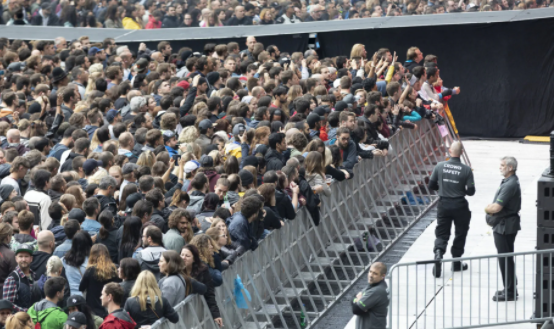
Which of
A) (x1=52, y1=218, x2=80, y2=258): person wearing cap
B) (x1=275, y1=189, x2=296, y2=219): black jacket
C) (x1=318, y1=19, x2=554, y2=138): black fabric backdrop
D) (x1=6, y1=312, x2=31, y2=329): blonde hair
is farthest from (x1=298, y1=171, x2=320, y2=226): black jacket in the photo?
(x1=318, y1=19, x2=554, y2=138): black fabric backdrop

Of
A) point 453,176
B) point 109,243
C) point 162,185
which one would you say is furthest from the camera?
point 453,176

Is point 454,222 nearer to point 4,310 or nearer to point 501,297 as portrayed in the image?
point 501,297

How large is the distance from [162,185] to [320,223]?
2.80 meters

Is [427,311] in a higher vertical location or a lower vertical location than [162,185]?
lower

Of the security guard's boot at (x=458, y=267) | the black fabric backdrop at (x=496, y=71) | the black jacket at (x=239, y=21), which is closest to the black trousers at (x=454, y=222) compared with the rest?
the security guard's boot at (x=458, y=267)

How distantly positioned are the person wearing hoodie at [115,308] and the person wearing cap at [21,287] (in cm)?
108

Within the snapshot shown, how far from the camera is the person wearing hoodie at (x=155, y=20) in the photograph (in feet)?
82.6

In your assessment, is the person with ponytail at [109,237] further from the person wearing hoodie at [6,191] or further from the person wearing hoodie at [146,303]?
the person wearing hoodie at [6,191]

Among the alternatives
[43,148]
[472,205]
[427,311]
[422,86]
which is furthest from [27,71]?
[427,311]

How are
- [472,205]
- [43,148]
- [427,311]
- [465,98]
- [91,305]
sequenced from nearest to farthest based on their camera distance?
[91,305]
[427,311]
[43,148]
[472,205]
[465,98]

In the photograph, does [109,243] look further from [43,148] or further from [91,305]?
[43,148]

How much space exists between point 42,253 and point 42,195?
175 centimetres

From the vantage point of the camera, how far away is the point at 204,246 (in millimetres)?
8836

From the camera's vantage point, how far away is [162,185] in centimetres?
1033
